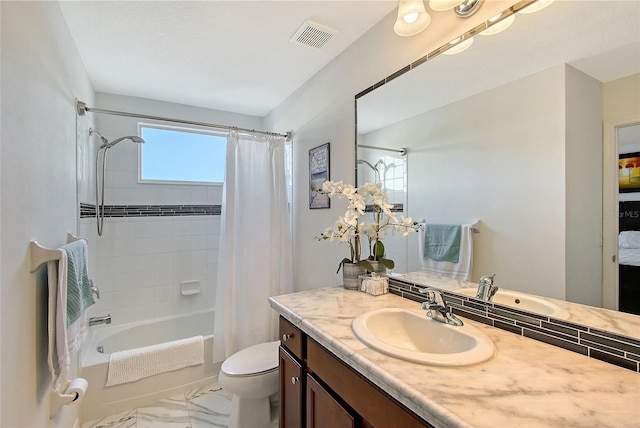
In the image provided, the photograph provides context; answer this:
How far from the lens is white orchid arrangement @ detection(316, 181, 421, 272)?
4.94ft

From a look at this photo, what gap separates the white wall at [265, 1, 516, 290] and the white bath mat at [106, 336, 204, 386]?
0.95 meters

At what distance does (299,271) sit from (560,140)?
6.53 feet

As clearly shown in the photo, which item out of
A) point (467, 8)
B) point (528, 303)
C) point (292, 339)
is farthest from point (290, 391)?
point (467, 8)

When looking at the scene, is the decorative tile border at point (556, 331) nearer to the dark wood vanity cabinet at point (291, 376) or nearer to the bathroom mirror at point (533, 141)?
the bathroom mirror at point (533, 141)

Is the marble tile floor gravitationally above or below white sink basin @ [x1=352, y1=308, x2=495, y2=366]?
below

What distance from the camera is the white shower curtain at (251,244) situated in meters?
2.26

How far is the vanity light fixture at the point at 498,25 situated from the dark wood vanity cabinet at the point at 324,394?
1.34 m

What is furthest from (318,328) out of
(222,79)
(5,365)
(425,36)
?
(222,79)

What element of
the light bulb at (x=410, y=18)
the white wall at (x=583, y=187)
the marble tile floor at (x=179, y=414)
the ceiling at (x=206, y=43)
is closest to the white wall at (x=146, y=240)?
the ceiling at (x=206, y=43)

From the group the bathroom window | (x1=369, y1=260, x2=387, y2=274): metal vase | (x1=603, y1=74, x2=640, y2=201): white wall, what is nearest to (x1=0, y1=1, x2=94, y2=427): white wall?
the bathroom window

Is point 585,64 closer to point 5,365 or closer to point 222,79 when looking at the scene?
point 5,365

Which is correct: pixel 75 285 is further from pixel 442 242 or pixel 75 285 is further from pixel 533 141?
pixel 533 141

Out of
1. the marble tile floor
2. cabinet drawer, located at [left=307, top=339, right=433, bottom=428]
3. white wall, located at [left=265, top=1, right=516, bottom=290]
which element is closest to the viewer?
cabinet drawer, located at [left=307, top=339, right=433, bottom=428]

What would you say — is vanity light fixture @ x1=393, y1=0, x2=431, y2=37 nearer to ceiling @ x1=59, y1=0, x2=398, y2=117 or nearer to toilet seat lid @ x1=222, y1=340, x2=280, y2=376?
ceiling @ x1=59, y1=0, x2=398, y2=117
